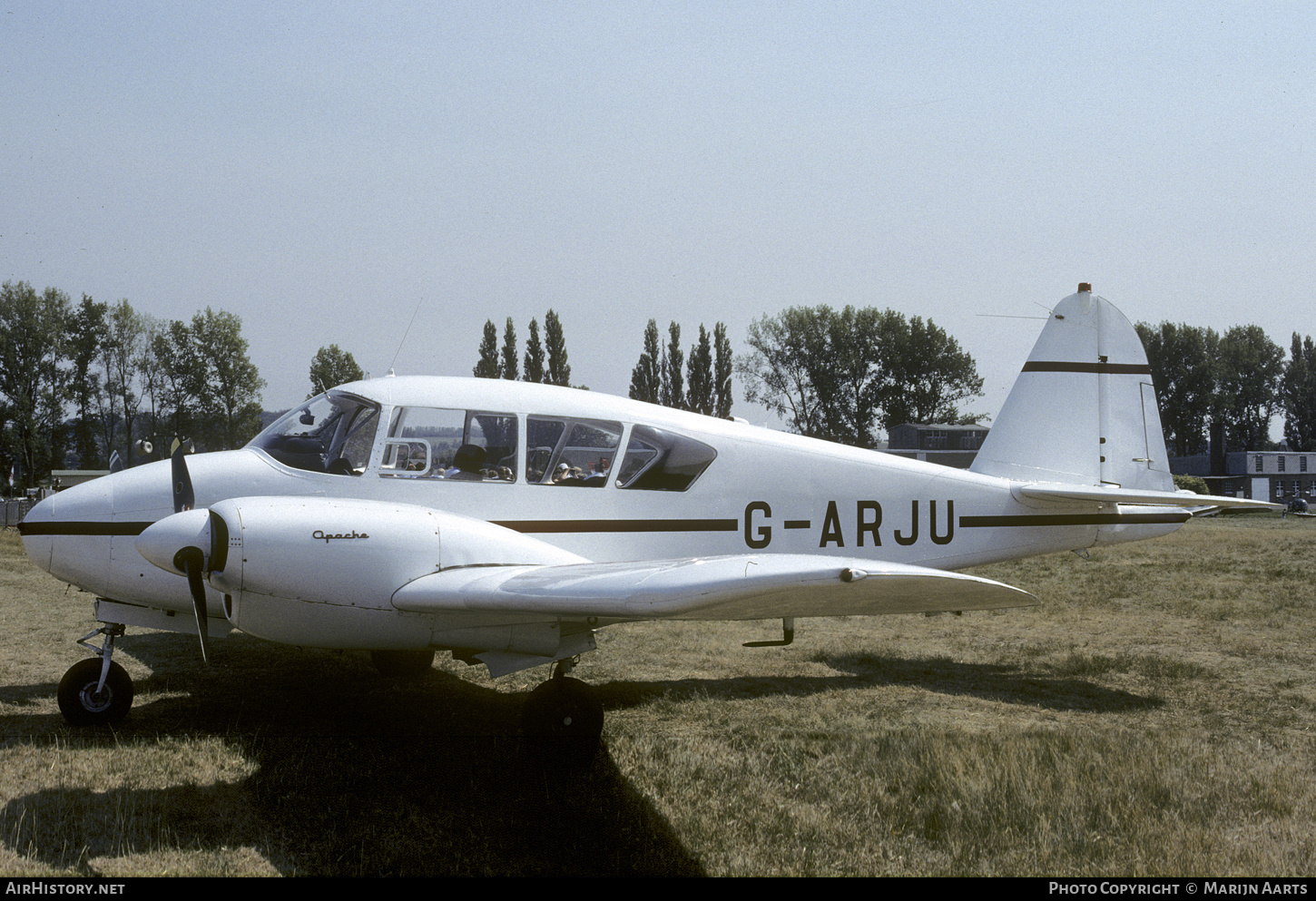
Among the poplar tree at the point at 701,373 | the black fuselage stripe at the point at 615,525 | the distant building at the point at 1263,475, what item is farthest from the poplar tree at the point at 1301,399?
the black fuselage stripe at the point at 615,525

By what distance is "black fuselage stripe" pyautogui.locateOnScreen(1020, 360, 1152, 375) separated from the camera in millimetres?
9688

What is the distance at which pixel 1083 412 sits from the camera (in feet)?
31.4

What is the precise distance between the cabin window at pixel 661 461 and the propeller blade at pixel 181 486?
333 centimetres

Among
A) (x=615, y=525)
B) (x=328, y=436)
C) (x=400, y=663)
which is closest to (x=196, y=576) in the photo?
(x=328, y=436)

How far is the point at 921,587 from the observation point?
4.48 m

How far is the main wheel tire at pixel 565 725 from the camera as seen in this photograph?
240 inches

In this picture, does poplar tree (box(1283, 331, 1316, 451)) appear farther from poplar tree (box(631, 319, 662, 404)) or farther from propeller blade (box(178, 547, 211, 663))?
propeller blade (box(178, 547, 211, 663))

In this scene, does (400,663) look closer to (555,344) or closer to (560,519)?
(560,519)

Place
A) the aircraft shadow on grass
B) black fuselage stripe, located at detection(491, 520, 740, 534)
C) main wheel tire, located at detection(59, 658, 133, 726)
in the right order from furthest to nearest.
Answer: black fuselage stripe, located at detection(491, 520, 740, 534) < main wheel tire, located at detection(59, 658, 133, 726) < the aircraft shadow on grass

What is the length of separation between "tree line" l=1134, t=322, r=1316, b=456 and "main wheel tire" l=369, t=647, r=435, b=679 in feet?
290

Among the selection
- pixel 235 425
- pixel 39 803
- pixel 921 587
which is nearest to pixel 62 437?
pixel 235 425

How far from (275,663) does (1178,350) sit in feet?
309

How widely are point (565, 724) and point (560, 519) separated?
5.48 ft

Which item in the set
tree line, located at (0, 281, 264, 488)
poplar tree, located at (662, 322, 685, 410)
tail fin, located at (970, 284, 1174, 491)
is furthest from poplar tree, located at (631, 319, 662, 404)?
tail fin, located at (970, 284, 1174, 491)
